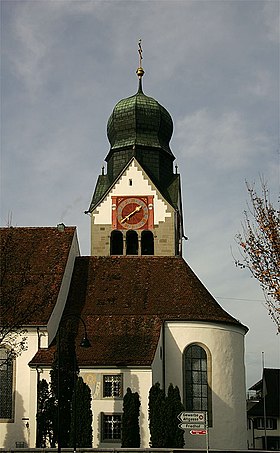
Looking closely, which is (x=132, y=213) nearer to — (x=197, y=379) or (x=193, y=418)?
(x=197, y=379)

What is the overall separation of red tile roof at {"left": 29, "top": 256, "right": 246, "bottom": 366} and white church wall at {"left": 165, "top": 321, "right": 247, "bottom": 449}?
63cm

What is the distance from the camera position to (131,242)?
54.4 m

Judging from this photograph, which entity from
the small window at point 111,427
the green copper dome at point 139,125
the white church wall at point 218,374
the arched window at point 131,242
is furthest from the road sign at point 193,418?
the green copper dome at point 139,125

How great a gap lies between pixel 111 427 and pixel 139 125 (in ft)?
91.2

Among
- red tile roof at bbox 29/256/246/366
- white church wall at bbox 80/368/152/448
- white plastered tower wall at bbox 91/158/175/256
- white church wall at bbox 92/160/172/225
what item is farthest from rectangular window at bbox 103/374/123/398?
white church wall at bbox 92/160/172/225

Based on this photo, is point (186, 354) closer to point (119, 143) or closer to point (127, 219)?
point (127, 219)

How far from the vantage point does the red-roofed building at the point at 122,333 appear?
3650 cm

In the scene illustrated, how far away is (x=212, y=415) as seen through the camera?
39.6m

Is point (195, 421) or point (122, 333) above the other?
point (122, 333)

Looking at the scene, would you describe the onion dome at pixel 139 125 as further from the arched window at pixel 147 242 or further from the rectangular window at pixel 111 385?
the rectangular window at pixel 111 385

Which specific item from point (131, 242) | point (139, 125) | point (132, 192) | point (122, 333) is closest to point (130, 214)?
point (132, 192)

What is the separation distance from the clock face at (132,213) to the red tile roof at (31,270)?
31.9 feet

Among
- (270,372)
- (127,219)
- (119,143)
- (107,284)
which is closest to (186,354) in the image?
(107,284)

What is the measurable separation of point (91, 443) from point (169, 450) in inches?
173
